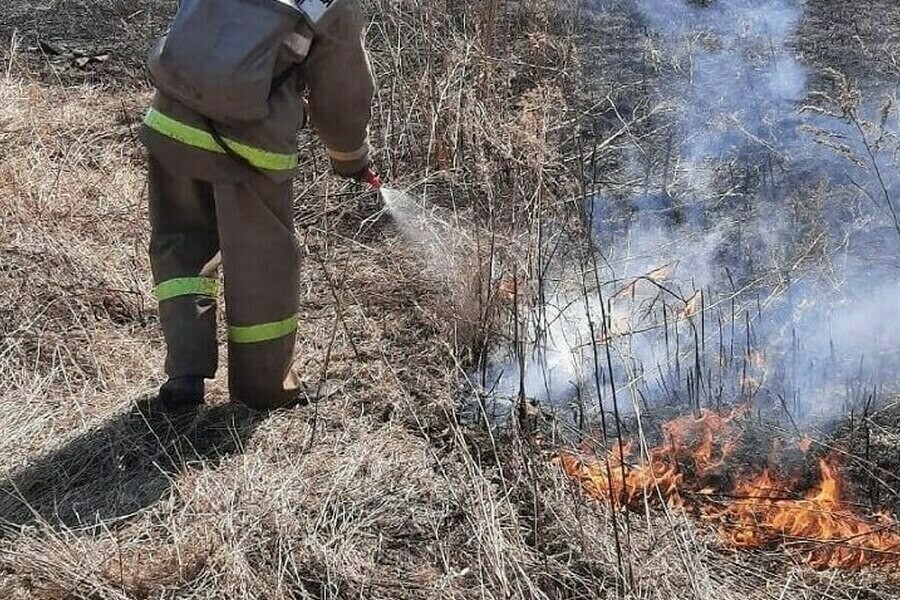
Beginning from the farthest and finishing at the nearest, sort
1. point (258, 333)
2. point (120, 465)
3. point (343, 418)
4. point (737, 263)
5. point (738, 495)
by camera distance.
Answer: point (737, 263) < point (343, 418) < point (258, 333) < point (120, 465) < point (738, 495)

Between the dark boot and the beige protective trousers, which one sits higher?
the beige protective trousers

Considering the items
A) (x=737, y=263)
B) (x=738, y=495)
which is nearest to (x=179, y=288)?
(x=738, y=495)

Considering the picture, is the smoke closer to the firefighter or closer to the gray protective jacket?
the firefighter

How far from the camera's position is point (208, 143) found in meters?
3.18

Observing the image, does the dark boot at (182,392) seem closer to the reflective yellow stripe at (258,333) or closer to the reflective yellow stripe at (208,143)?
the reflective yellow stripe at (258,333)

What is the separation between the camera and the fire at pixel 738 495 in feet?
9.52

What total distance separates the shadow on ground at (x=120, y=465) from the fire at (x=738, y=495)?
1.18 metres

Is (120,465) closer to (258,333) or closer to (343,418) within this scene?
(258,333)

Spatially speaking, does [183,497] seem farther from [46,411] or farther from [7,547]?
[46,411]

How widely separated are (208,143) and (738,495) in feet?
6.50

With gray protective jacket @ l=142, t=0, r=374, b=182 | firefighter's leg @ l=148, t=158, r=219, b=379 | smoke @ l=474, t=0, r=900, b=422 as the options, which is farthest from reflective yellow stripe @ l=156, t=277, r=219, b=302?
smoke @ l=474, t=0, r=900, b=422

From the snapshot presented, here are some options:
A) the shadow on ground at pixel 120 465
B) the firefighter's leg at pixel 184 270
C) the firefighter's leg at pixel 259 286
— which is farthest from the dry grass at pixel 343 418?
the firefighter's leg at pixel 184 270

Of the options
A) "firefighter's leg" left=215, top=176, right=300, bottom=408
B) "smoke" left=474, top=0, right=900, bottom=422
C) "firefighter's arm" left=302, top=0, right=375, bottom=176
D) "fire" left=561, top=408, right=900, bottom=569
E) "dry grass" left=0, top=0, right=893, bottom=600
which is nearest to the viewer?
"dry grass" left=0, top=0, right=893, bottom=600

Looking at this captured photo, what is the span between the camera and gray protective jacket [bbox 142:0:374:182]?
10.3ft
